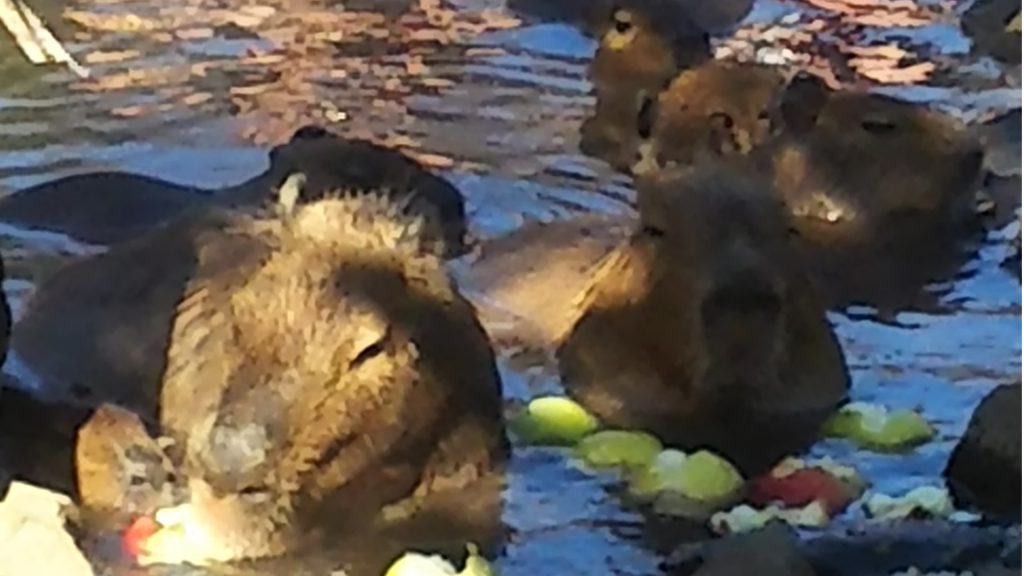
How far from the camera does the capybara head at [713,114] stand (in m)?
1.33

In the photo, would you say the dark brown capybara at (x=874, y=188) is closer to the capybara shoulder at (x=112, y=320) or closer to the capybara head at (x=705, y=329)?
the capybara head at (x=705, y=329)

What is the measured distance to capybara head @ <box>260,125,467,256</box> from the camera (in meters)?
1.32

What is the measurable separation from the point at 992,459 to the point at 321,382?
1.70ft

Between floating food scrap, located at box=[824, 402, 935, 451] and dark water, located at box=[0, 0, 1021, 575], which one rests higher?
dark water, located at box=[0, 0, 1021, 575]

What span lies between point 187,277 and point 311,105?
165mm

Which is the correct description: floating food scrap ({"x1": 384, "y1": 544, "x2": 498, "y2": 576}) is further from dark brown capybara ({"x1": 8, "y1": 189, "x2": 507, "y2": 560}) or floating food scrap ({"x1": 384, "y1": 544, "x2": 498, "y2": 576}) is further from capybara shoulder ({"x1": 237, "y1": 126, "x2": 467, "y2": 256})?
capybara shoulder ({"x1": 237, "y1": 126, "x2": 467, "y2": 256})

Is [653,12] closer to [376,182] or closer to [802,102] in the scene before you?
[802,102]

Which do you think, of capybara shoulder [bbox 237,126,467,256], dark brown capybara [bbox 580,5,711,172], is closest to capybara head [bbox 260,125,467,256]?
capybara shoulder [bbox 237,126,467,256]

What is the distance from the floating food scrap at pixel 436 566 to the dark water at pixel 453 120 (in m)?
0.02

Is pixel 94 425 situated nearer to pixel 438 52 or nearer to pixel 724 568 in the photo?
pixel 438 52

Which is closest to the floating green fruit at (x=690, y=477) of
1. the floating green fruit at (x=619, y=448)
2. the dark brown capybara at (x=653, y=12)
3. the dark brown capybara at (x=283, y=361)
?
the floating green fruit at (x=619, y=448)

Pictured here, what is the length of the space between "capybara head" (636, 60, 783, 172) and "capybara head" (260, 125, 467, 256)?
0.50ft

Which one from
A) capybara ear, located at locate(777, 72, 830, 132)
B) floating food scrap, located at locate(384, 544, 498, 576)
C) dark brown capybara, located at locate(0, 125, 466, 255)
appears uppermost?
capybara ear, located at locate(777, 72, 830, 132)

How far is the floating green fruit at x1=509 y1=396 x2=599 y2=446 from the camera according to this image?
132cm
